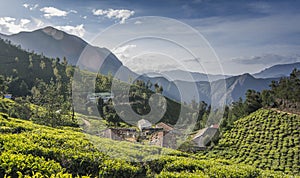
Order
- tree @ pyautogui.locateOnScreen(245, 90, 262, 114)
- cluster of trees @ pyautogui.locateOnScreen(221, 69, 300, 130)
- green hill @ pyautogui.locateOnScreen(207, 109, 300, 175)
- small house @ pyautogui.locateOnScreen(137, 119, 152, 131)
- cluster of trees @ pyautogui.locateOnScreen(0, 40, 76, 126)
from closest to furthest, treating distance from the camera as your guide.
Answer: small house @ pyautogui.locateOnScreen(137, 119, 152, 131) < green hill @ pyautogui.locateOnScreen(207, 109, 300, 175) < cluster of trees @ pyautogui.locateOnScreen(0, 40, 76, 126) < cluster of trees @ pyautogui.locateOnScreen(221, 69, 300, 130) < tree @ pyautogui.locateOnScreen(245, 90, 262, 114)

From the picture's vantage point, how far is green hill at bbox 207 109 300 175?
91.7 feet

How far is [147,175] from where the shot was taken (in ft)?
24.3

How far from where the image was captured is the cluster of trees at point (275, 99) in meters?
42.9

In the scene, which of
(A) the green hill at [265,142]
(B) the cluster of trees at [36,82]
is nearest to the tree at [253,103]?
(A) the green hill at [265,142]

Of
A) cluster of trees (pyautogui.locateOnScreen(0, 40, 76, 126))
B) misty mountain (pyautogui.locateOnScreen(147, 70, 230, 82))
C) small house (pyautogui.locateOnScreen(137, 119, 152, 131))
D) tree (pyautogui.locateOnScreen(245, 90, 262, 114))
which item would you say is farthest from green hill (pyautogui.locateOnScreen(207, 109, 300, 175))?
misty mountain (pyautogui.locateOnScreen(147, 70, 230, 82))

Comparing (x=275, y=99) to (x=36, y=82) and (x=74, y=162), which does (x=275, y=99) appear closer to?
(x=74, y=162)

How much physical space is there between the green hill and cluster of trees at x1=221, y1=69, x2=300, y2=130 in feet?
7.09

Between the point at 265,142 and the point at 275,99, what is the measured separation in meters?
15.8

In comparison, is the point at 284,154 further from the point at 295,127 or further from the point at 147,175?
the point at 147,175

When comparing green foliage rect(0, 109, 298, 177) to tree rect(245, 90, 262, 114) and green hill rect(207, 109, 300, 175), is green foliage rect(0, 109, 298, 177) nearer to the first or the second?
green hill rect(207, 109, 300, 175)

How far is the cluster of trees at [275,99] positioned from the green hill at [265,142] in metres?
2.16

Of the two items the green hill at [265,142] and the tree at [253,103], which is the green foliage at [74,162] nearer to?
the green hill at [265,142]

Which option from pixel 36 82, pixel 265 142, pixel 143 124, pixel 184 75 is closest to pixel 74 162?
pixel 184 75

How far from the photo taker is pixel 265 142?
34.1 meters
